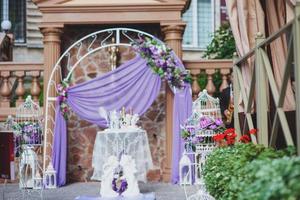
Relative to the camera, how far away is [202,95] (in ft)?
26.1

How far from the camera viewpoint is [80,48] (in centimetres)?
932

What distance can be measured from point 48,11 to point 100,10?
903 millimetres

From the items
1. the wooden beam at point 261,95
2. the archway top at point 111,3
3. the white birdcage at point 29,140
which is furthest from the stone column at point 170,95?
the wooden beam at point 261,95

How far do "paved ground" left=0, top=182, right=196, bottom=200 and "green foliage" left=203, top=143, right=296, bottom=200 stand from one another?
2.39 meters

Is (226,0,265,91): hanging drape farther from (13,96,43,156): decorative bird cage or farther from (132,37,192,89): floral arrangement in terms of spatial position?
(13,96,43,156): decorative bird cage

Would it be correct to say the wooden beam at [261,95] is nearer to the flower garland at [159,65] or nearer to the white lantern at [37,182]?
the flower garland at [159,65]

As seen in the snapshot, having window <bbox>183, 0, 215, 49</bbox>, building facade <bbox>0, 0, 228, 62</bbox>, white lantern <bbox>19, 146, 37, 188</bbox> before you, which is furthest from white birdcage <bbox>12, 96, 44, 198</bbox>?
window <bbox>183, 0, 215, 49</bbox>

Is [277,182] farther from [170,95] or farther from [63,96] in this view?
[170,95]

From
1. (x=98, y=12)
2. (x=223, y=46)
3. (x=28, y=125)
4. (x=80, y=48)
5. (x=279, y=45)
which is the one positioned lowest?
(x=28, y=125)

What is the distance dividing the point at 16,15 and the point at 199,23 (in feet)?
19.9

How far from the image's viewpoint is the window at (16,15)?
16.6 metres

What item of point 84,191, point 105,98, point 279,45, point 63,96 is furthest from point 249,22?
point 84,191

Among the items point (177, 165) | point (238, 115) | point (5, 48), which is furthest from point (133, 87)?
point (5, 48)

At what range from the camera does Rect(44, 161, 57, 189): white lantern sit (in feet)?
27.4
